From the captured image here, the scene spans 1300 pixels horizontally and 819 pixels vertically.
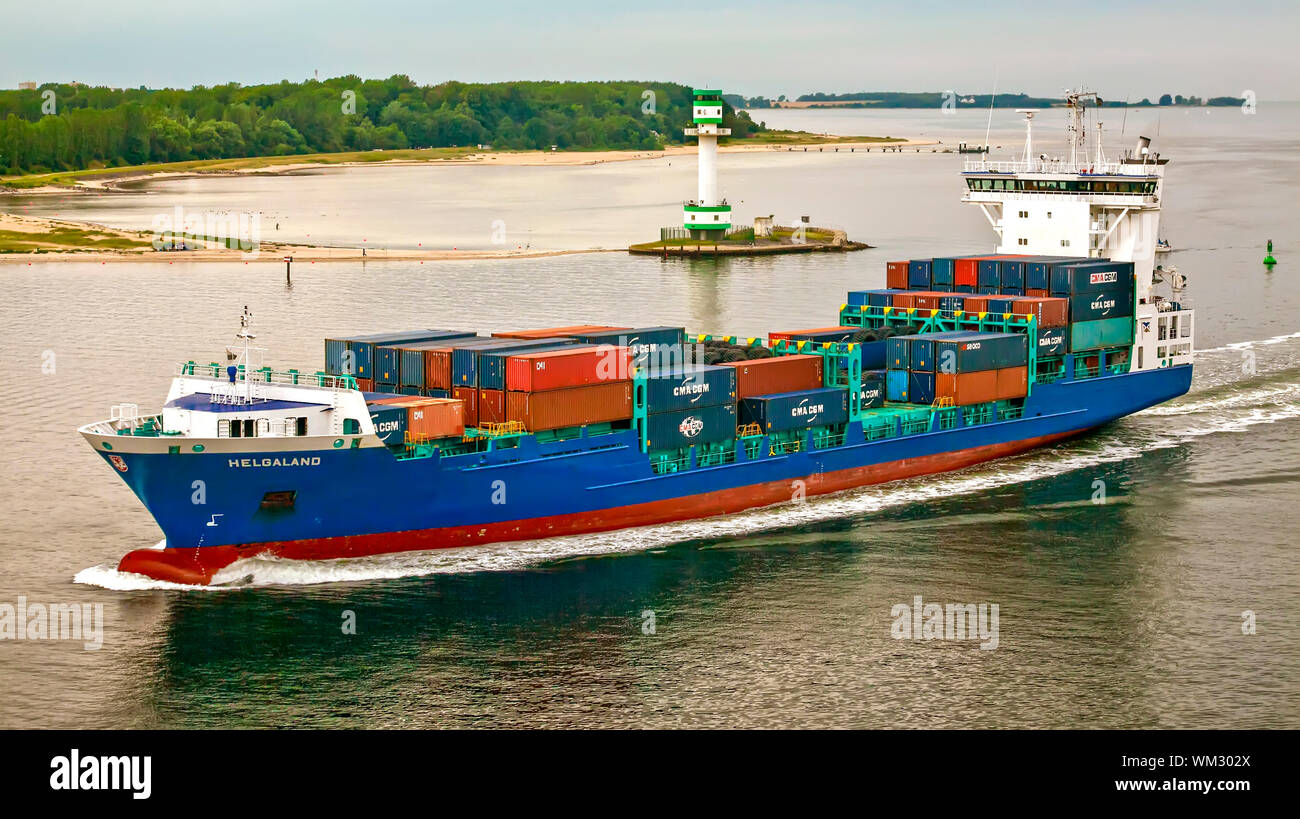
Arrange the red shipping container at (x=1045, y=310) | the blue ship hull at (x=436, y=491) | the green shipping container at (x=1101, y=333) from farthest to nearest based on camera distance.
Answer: the green shipping container at (x=1101, y=333) < the red shipping container at (x=1045, y=310) < the blue ship hull at (x=436, y=491)

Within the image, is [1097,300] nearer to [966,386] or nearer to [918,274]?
[918,274]

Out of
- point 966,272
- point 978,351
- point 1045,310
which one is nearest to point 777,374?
point 978,351

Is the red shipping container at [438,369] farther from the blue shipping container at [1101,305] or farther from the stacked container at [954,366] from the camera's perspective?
the blue shipping container at [1101,305]

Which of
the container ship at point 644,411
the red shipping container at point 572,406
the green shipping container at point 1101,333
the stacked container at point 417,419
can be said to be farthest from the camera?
the green shipping container at point 1101,333

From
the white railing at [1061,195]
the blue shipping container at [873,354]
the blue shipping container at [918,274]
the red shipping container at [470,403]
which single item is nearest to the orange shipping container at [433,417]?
the red shipping container at [470,403]

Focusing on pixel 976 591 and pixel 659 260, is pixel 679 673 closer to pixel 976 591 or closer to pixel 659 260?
pixel 976 591

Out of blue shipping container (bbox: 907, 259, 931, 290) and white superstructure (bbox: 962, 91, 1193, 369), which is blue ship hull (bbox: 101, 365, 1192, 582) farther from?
white superstructure (bbox: 962, 91, 1193, 369)

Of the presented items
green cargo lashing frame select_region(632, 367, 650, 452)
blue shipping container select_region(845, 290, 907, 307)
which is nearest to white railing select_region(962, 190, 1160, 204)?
blue shipping container select_region(845, 290, 907, 307)
